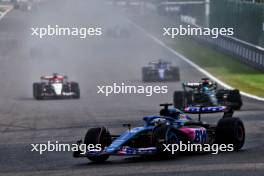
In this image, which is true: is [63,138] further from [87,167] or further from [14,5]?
[14,5]

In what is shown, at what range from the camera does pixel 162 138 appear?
19.3 metres

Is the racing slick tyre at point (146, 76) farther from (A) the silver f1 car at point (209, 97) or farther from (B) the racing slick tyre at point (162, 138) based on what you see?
(B) the racing slick tyre at point (162, 138)

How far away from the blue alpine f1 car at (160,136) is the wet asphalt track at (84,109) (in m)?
0.24

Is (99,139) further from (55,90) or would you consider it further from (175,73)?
(175,73)

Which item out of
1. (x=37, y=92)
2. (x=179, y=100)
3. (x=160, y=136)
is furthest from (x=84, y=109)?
(x=160, y=136)

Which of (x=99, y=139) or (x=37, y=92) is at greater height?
(x=99, y=139)

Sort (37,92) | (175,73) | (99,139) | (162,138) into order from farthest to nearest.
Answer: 1. (175,73)
2. (37,92)
3. (99,139)
4. (162,138)

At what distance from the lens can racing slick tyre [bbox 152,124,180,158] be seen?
1933 cm

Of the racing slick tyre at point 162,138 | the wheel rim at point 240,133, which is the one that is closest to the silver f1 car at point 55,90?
the wheel rim at point 240,133

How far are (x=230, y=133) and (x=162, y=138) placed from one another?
2.14 meters

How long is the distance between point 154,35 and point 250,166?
60.8 meters

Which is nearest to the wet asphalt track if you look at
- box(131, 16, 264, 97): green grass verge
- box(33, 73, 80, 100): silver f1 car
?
box(33, 73, 80, 100): silver f1 car

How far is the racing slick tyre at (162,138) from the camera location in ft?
63.4

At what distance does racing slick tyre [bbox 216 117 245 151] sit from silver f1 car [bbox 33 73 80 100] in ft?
60.6
